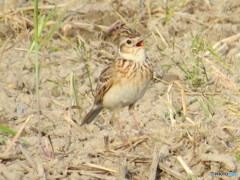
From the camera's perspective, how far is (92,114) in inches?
269

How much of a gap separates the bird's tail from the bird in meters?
0.22

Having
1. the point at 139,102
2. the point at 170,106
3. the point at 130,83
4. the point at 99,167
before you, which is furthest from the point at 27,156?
the point at 139,102

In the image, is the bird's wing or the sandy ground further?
the bird's wing

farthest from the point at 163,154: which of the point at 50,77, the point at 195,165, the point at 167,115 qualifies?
the point at 50,77

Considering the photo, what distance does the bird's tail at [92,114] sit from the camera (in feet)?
22.2

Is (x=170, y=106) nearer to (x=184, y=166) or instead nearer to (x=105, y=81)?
(x=105, y=81)

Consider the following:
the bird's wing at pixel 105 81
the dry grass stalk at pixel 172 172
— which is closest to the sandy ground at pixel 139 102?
the dry grass stalk at pixel 172 172

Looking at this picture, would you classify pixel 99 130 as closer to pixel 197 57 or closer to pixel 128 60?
pixel 128 60

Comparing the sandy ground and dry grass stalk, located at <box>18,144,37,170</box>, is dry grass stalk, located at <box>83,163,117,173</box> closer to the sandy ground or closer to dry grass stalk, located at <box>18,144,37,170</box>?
the sandy ground

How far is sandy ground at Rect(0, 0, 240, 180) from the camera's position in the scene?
226 inches

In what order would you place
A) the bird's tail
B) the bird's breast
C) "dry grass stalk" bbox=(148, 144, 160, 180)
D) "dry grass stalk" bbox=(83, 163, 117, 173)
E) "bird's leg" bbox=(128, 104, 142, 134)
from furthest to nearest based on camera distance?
the bird's tail
"bird's leg" bbox=(128, 104, 142, 134)
the bird's breast
"dry grass stalk" bbox=(83, 163, 117, 173)
"dry grass stalk" bbox=(148, 144, 160, 180)

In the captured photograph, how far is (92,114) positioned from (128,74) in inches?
28.2

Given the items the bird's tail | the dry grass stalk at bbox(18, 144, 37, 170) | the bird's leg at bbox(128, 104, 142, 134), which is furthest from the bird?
the dry grass stalk at bbox(18, 144, 37, 170)

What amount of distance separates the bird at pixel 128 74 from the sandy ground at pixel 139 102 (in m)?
0.35
